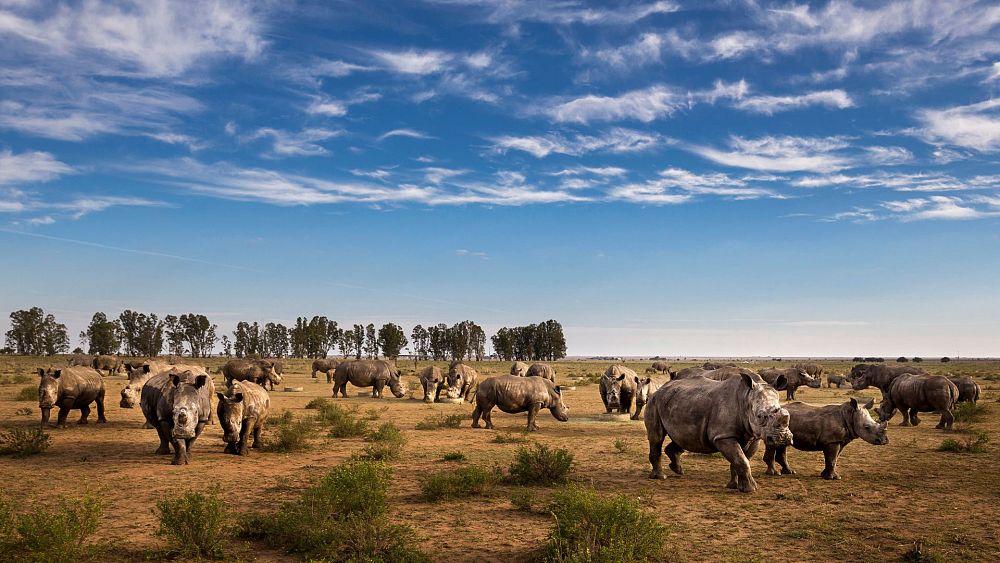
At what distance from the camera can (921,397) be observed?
2292 centimetres

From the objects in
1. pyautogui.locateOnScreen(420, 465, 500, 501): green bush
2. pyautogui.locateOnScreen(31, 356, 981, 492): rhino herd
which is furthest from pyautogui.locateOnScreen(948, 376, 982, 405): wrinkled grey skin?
pyautogui.locateOnScreen(420, 465, 500, 501): green bush

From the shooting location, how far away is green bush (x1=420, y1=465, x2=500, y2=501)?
449 inches

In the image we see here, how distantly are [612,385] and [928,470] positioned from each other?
1426 centimetres

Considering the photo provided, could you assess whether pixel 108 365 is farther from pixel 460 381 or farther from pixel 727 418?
pixel 727 418

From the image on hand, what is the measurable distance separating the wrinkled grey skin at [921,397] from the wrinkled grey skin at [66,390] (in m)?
29.6

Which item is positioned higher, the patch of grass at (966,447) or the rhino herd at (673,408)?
the rhino herd at (673,408)

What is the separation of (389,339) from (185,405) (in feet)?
441

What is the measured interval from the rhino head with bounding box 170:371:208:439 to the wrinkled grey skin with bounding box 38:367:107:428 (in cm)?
840

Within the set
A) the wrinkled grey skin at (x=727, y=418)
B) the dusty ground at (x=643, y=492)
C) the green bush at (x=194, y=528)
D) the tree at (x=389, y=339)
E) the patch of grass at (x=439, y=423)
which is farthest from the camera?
the tree at (x=389, y=339)

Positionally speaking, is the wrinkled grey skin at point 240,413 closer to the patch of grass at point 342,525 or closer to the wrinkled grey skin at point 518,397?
the patch of grass at point 342,525

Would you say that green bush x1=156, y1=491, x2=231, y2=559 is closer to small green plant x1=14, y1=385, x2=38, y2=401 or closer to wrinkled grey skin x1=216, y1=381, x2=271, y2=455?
wrinkled grey skin x1=216, y1=381, x2=271, y2=455

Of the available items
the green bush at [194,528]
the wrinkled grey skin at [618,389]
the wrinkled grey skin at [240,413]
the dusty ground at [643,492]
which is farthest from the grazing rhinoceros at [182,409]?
the wrinkled grey skin at [618,389]

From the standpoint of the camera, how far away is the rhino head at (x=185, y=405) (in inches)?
548

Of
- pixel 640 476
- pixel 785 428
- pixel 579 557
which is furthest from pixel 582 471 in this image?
pixel 579 557
